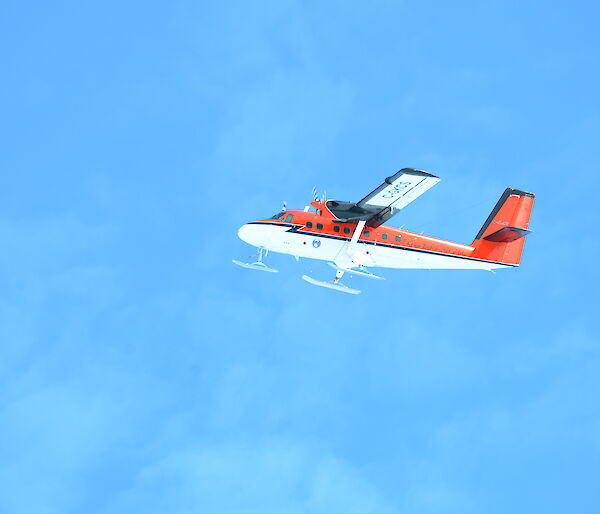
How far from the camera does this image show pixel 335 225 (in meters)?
43.7

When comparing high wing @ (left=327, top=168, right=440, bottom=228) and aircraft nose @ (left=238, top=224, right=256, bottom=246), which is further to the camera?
aircraft nose @ (left=238, top=224, right=256, bottom=246)

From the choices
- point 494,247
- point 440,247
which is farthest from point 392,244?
point 494,247

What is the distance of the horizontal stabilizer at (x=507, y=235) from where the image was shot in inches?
1791

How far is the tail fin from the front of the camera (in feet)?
151

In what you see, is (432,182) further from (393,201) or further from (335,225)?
(335,225)

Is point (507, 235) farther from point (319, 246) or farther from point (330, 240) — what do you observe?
point (319, 246)

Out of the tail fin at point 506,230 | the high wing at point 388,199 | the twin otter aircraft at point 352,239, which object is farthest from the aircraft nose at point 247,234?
the tail fin at point 506,230

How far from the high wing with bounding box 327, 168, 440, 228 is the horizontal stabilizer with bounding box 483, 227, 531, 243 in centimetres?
674

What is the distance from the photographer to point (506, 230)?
149ft

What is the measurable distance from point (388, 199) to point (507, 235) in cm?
834

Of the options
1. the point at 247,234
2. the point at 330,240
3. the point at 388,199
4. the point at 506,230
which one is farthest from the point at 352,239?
the point at 506,230

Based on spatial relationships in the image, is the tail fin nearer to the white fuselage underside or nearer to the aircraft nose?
the white fuselage underside

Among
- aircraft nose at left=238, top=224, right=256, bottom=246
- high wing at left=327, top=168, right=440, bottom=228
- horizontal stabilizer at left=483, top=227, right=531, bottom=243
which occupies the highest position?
horizontal stabilizer at left=483, top=227, right=531, bottom=243

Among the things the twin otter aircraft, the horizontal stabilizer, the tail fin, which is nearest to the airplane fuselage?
the twin otter aircraft
